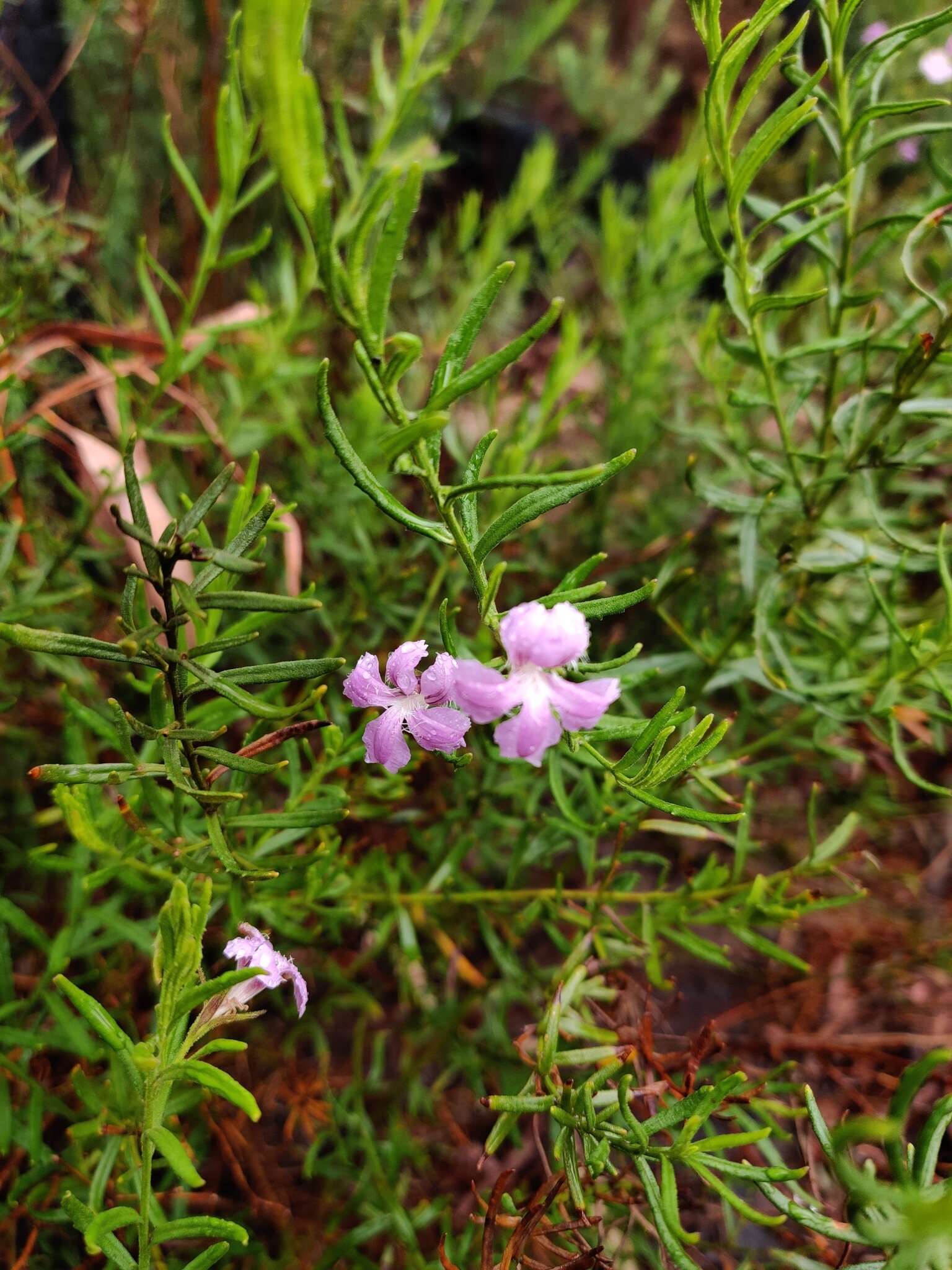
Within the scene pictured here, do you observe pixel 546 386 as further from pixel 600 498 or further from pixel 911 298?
pixel 911 298

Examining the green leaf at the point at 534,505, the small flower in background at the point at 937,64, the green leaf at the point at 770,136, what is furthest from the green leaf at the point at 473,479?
the small flower in background at the point at 937,64

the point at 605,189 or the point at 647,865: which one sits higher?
the point at 605,189

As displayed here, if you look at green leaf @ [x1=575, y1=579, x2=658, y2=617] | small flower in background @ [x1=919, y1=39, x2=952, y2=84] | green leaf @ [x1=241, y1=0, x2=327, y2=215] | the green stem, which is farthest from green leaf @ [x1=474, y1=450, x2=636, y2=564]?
small flower in background @ [x1=919, y1=39, x2=952, y2=84]

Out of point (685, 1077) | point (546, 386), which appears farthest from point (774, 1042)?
point (546, 386)

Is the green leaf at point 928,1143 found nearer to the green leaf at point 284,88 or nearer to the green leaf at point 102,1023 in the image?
the green leaf at point 102,1023

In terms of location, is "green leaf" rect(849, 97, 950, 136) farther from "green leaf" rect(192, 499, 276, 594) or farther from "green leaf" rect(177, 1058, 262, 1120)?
"green leaf" rect(177, 1058, 262, 1120)

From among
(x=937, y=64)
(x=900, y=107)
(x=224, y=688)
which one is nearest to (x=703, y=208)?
(x=900, y=107)

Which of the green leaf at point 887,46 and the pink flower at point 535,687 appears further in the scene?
the green leaf at point 887,46
